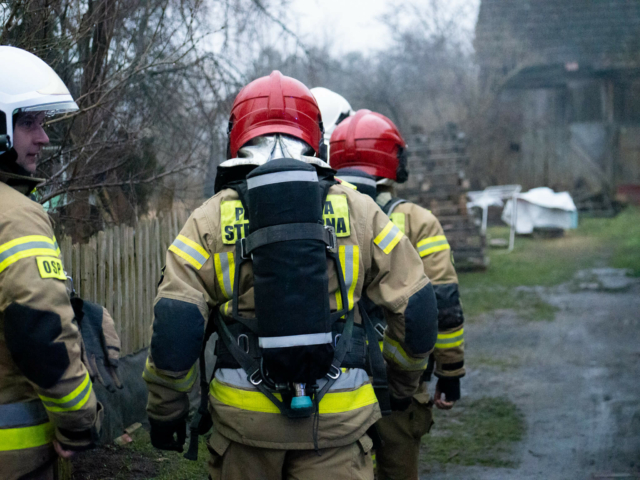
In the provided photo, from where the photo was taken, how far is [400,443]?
3527mm

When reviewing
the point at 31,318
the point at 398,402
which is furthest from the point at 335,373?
the point at 31,318

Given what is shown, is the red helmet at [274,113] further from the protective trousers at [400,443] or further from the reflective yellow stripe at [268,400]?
the protective trousers at [400,443]

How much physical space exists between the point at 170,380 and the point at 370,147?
1976 mm

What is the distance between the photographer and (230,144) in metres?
2.67

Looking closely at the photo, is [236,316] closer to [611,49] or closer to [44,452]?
[44,452]

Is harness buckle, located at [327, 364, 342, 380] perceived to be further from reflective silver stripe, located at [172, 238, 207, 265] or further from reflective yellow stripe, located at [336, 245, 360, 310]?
reflective silver stripe, located at [172, 238, 207, 265]

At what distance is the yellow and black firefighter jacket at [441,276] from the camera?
344 centimetres

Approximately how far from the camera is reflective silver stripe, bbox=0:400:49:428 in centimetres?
210

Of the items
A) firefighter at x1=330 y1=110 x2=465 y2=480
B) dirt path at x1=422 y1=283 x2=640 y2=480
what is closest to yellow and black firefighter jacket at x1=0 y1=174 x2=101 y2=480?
firefighter at x1=330 y1=110 x2=465 y2=480

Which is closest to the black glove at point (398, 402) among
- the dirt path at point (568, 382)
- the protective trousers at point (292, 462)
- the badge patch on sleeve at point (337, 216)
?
the protective trousers at point (292, 462)

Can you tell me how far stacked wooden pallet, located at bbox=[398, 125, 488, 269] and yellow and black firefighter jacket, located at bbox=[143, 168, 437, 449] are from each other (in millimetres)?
11079

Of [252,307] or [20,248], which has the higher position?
[20,248]

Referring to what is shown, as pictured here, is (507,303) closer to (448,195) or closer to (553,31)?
(448,195)

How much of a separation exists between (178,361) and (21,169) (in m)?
0.84
